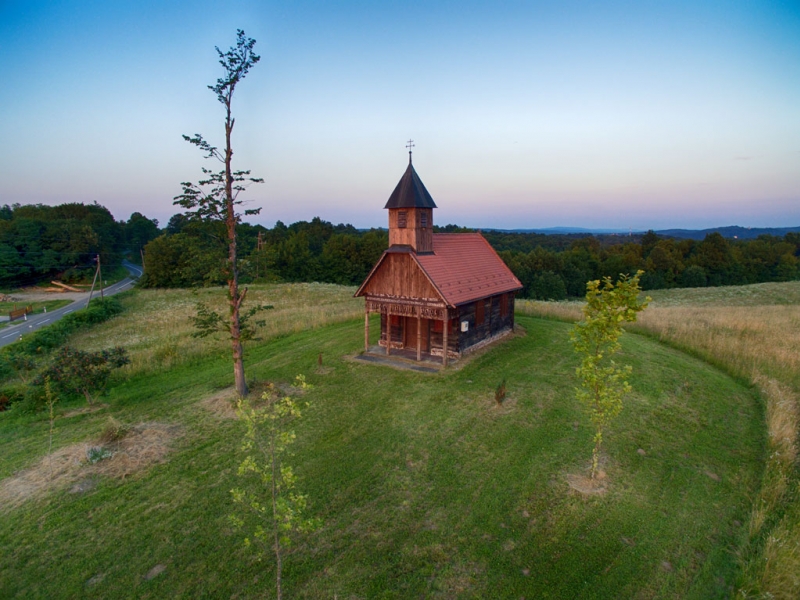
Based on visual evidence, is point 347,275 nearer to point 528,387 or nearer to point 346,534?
point 528,387

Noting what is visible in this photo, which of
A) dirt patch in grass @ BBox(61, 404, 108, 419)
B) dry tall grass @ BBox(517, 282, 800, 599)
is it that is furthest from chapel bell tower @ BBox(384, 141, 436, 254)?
dry tall grass @ BBox(517, 282, 800, 599)

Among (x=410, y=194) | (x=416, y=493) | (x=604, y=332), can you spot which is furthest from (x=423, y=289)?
(x=416, y=493)

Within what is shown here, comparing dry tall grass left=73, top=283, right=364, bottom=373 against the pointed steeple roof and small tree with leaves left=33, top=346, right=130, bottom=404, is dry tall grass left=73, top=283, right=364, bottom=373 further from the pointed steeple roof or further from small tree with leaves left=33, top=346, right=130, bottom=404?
the pointed steeple roof

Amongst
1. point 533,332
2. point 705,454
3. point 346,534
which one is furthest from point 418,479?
point 533,332

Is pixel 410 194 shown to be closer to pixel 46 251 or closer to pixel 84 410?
pixel 84 410

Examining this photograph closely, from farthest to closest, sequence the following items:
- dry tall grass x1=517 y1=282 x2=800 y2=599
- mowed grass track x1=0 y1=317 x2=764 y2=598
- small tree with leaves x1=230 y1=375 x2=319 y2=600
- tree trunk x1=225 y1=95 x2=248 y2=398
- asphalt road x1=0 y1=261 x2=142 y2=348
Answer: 1. asphalt road x1=0 y1=261 x2=142 y2=348
2. tree trunk x1=225 y1=95 x2=248 y2=398
3. mowed grass track x1=0 y1=317 x2=764 y2=598
4. dry tall grass x1=517 y1=282 x2=800 y2=599
5. small tree with leaves x1=230 y1=375 x2=319 y2=600
